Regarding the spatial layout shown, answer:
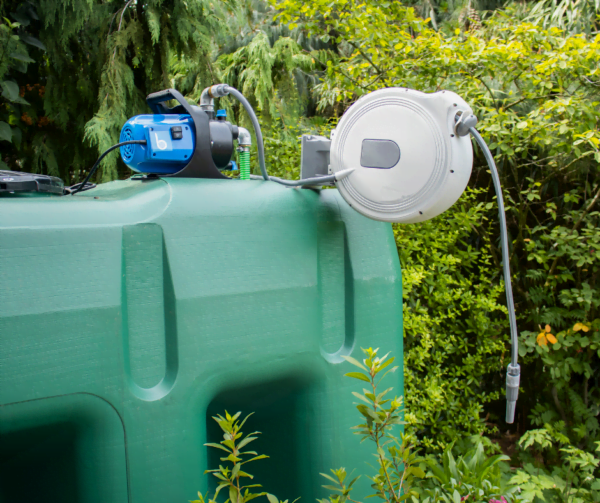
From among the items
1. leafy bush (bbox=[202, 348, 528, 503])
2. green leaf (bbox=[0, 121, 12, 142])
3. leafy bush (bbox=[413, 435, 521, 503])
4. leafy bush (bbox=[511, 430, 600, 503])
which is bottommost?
leafy bush (bbox=[511, 430, 600, 503])

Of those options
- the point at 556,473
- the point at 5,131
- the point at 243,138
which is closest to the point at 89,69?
the point at 5,131

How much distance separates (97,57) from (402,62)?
6.12ft

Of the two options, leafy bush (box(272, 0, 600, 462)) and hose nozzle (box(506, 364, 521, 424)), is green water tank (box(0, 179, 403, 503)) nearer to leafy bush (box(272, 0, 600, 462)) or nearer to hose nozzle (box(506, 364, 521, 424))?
hose nozzle (box(506, 364, 521, 424))

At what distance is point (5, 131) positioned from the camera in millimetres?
2609

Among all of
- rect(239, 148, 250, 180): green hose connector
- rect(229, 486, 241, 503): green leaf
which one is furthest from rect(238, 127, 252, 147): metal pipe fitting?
rect(229, 486, 241, 503): green leaf

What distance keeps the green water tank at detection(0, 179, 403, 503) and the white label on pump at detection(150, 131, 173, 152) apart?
0.36 feet

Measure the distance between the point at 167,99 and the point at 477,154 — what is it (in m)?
2.01

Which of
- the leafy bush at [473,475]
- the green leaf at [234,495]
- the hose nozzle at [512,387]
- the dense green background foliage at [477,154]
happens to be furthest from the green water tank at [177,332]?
the dense green background foliage at [477,154]

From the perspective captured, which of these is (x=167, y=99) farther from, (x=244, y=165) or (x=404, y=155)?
(x=404, y=155)

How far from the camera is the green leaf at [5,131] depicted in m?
2.59

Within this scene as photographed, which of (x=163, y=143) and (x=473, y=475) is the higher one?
(x=163, y=143)

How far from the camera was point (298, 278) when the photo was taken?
1.28 meters

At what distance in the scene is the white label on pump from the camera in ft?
4.26

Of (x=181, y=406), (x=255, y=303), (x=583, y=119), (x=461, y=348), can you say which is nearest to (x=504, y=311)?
(x=461, y=348)
